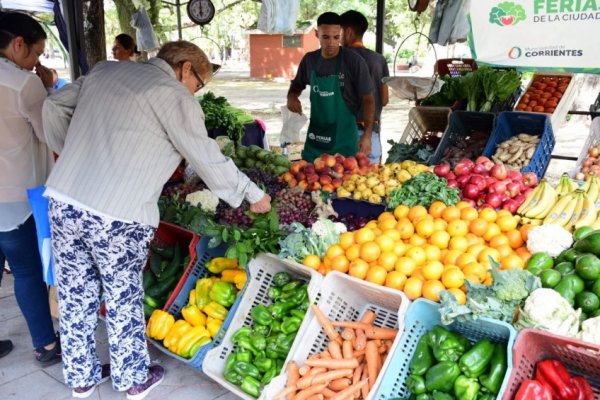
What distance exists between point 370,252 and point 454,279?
446 millimetres

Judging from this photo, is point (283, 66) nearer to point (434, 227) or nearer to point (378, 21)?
point (378, 21)

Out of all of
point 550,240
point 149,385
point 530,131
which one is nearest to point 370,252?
point 550,240

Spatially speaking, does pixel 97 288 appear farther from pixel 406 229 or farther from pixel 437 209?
pixel 437 209

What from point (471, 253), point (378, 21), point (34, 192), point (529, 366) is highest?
point (378, 21)

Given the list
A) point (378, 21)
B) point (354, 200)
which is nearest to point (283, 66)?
point (378, 21)

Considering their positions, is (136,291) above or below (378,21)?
below

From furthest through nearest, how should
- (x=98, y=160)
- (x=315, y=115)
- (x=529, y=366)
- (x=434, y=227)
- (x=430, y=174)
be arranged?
(x=315, y=115), (x=430, y=174), (x=434, y=227), (x=98, y=160), (x=529, y=366)

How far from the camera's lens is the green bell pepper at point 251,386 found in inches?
104

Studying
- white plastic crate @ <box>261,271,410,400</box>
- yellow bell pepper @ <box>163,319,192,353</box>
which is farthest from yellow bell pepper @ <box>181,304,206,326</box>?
white plastic crate @ <box>261,271,410,400</box>

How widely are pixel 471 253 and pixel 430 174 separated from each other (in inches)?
32.7

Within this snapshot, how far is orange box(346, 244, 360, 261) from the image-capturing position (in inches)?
106

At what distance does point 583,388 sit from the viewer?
6.57ft

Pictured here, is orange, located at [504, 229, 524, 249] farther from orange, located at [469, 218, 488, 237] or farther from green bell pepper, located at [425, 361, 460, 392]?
green bell pepper, located at [425, 361, 460, 392]

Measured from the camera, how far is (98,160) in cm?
245
